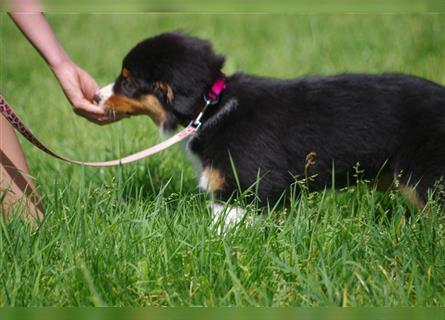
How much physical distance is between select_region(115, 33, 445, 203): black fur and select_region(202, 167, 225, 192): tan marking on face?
0.03 meters

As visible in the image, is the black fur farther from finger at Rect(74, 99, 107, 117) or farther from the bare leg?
the bare leg

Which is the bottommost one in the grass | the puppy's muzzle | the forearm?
the grass

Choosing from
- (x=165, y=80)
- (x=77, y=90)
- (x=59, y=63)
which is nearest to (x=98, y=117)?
(x=77, y=90)

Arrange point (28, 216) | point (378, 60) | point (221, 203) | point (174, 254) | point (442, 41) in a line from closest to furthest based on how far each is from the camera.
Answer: point (174, 254)
point (28, 216)
point (221, 203)
point (442, 41)
point (378, 60)

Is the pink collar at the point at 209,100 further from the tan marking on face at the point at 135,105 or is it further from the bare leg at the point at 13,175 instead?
the bare leg at the point at 13,175

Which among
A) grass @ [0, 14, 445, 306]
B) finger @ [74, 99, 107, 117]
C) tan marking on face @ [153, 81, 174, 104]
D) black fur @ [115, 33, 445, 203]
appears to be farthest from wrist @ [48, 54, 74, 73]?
grass @ [0, 14, 445, 306]

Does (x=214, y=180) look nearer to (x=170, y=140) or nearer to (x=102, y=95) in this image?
(x=170, y=140)

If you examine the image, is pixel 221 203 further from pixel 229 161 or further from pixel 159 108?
pixel 159 108

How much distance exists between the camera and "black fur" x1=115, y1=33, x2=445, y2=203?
4043 mm

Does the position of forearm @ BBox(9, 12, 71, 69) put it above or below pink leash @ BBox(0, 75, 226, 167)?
above

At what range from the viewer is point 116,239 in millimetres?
3301

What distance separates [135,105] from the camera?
4285 mm

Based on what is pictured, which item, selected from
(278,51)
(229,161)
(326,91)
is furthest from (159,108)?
(278,51)

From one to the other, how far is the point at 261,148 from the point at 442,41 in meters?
3.82
